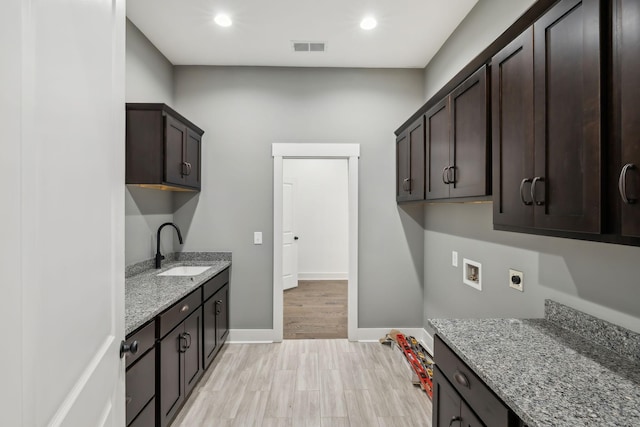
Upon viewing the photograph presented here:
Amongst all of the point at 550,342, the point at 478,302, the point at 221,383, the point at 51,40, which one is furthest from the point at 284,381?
the point at 51,40

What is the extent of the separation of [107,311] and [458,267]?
2.47 m

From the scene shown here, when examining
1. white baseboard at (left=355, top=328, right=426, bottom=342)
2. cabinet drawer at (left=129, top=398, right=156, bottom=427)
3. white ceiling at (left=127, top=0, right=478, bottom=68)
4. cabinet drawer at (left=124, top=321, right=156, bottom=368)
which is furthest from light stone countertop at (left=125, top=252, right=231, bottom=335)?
white ceiling at (left=127, top=0, right=478, bottom=68)

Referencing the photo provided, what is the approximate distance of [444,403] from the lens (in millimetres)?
1457

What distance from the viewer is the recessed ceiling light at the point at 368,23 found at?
2.51 m

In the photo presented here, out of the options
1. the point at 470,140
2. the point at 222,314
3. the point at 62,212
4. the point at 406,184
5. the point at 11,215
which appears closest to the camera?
the point at 11,215

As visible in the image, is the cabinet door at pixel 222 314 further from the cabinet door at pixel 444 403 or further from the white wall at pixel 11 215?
the white wall at pixel 11 215

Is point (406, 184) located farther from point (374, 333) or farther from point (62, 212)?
point (62, 212)

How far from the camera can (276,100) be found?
3361 mm

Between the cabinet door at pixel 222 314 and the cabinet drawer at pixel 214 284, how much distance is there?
0.06 meters

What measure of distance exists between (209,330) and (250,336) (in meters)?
0.73

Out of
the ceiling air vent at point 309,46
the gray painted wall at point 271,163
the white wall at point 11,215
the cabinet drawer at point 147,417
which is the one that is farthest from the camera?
the gray painted wall at point 271,163

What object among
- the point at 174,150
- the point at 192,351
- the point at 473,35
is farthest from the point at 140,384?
the point at 473,35

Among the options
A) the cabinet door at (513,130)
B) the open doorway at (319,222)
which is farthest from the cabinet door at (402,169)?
the open doorway at (319,222)

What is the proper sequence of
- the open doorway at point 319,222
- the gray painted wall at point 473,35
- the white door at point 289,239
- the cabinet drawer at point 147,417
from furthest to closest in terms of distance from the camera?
the open doorway at point 319,222 → the white door at point 289,239 → the gray painted wall at point 473,35 → the cabinet drawer at point 147,417
